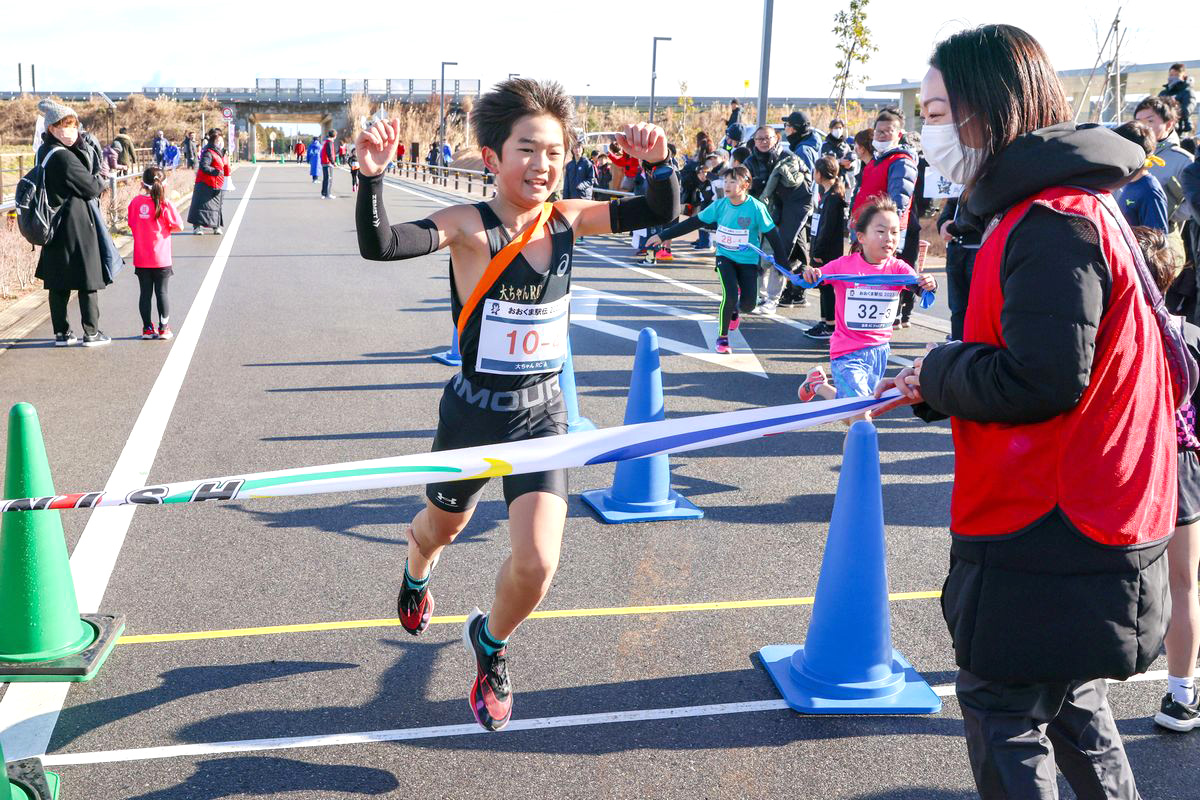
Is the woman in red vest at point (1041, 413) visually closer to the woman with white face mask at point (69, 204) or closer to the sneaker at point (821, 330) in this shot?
the woman with white face mask at point (69, 204)

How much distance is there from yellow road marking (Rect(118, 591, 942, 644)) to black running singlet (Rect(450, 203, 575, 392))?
129 cm

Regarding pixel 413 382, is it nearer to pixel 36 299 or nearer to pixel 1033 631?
pixel 36 299

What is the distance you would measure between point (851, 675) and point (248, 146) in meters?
106

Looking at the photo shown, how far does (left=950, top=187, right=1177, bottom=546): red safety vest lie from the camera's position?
216 centimetres

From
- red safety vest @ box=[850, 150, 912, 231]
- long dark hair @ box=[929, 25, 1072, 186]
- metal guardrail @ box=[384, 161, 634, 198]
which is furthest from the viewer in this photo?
metal guardrail @ box=[384, 161, 634, 198]

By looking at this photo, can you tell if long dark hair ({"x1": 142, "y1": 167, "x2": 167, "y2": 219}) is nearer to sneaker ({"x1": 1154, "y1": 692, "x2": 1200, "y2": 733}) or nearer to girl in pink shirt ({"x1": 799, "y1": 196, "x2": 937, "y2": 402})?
girl in pink shirt ({"x1": 799, "y1": 196, "x2": 937, "y2": 402})

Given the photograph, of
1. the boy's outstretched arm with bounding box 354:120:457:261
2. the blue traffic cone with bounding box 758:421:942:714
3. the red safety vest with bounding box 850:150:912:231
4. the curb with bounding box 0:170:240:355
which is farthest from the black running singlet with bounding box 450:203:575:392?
the curb with bounding box 0:170:240:355

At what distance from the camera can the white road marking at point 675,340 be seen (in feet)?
33.6

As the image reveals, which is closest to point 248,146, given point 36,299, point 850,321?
point 36,299

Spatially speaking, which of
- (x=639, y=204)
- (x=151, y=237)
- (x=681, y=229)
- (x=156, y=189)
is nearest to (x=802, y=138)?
(x=681, y=229)

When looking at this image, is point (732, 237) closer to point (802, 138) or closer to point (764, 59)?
point (802, 138)

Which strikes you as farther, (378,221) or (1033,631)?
(378,221)

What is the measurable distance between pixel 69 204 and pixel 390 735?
7.75m

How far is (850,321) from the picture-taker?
20.3 feet
